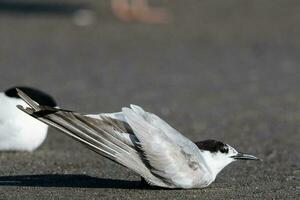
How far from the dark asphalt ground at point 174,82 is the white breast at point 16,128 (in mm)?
100

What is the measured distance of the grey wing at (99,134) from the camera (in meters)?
5.13

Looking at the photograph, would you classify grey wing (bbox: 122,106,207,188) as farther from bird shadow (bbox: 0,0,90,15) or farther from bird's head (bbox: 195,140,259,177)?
bird shadow (bbox: 0,0,90,15)

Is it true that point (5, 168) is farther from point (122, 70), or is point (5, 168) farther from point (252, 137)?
point (122, 70)

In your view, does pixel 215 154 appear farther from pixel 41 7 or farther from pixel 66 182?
pixel 41 7

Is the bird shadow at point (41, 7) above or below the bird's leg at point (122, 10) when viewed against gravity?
below

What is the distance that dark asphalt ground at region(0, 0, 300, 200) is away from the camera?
591 centimetres

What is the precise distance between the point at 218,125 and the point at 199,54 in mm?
5709

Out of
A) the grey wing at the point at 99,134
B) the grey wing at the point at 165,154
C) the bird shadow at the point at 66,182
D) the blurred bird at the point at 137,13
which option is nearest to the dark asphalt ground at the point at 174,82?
the bird shadow at the point at 66,182

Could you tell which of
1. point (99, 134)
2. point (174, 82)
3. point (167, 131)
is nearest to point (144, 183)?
point (167, 131)

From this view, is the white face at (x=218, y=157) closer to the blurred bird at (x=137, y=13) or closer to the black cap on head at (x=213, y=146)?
the black cap on head at (x=213, y=146)

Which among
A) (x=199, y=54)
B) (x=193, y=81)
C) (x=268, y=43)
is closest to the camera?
(x=193, y=81)

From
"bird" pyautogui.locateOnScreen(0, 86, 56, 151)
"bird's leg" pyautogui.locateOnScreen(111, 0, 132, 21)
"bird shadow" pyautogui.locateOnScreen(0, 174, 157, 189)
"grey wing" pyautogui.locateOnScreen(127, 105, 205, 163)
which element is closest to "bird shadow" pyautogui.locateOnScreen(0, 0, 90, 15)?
"bird's leg" pyautogui.locateOnScreen(111, 0, 132, 21)

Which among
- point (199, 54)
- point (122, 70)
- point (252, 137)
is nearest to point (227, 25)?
point (199, 54)

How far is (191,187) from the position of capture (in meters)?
5.41
